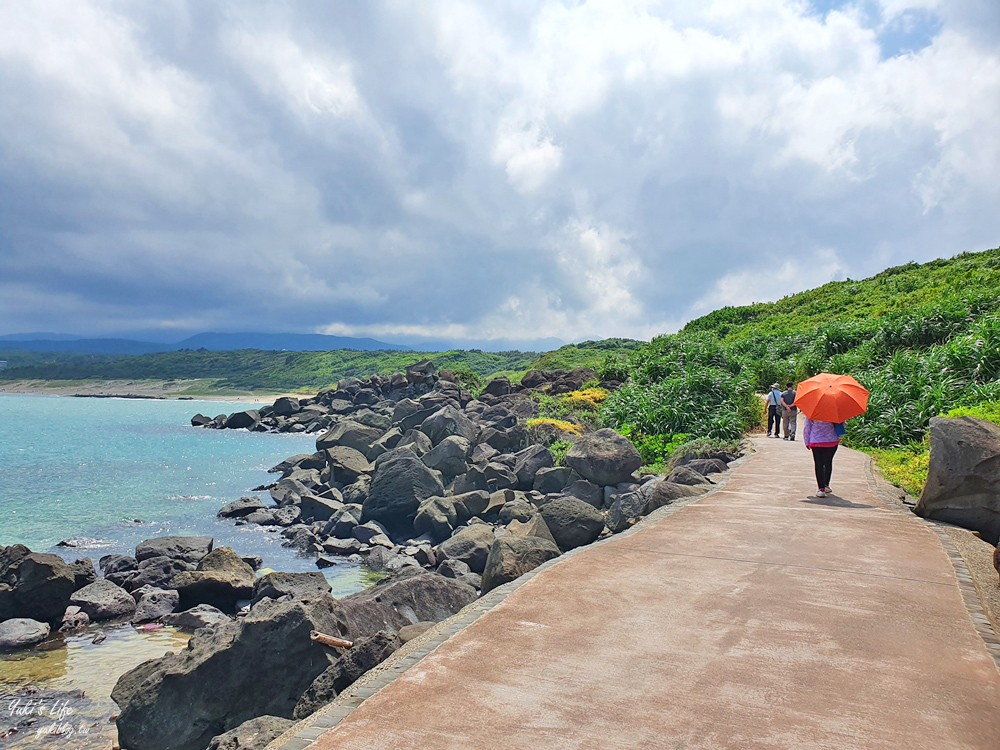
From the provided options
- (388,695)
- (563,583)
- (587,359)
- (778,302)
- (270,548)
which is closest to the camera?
(388,695)

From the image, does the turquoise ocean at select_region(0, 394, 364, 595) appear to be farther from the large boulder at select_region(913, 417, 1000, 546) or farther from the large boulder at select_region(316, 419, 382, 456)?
the large boulder at select_region(913, 417, 1000, 546)

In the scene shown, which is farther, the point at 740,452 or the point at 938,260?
the point at 938,260

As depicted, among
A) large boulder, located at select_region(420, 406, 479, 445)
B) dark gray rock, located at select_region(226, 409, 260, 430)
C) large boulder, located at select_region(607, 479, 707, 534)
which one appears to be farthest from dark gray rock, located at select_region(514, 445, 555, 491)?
dark gray rock, located at select_region(226, 409, 260, 430)

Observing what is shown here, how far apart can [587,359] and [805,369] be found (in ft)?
103

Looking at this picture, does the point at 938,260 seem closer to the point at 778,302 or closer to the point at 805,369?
the point at 778,302

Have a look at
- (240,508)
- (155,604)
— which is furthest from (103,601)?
(240,508)

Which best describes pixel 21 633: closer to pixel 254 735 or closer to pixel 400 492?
pixel 254 735

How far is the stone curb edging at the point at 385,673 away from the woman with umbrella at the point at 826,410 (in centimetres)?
505

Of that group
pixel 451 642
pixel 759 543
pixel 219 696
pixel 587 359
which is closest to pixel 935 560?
pixel 759 543

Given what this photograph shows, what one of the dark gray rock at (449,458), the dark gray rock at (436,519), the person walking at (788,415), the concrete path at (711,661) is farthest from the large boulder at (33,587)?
the person walking at (788,415)

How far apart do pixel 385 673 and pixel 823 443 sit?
782cm

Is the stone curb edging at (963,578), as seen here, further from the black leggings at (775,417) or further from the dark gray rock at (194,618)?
the dark gray rock at (194,618)

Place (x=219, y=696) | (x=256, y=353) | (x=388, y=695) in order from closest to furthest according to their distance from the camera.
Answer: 1. (x=388, y=695)
2. (x=219, y=696)
3. (x=256, y=353)

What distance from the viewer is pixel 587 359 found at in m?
53.8
